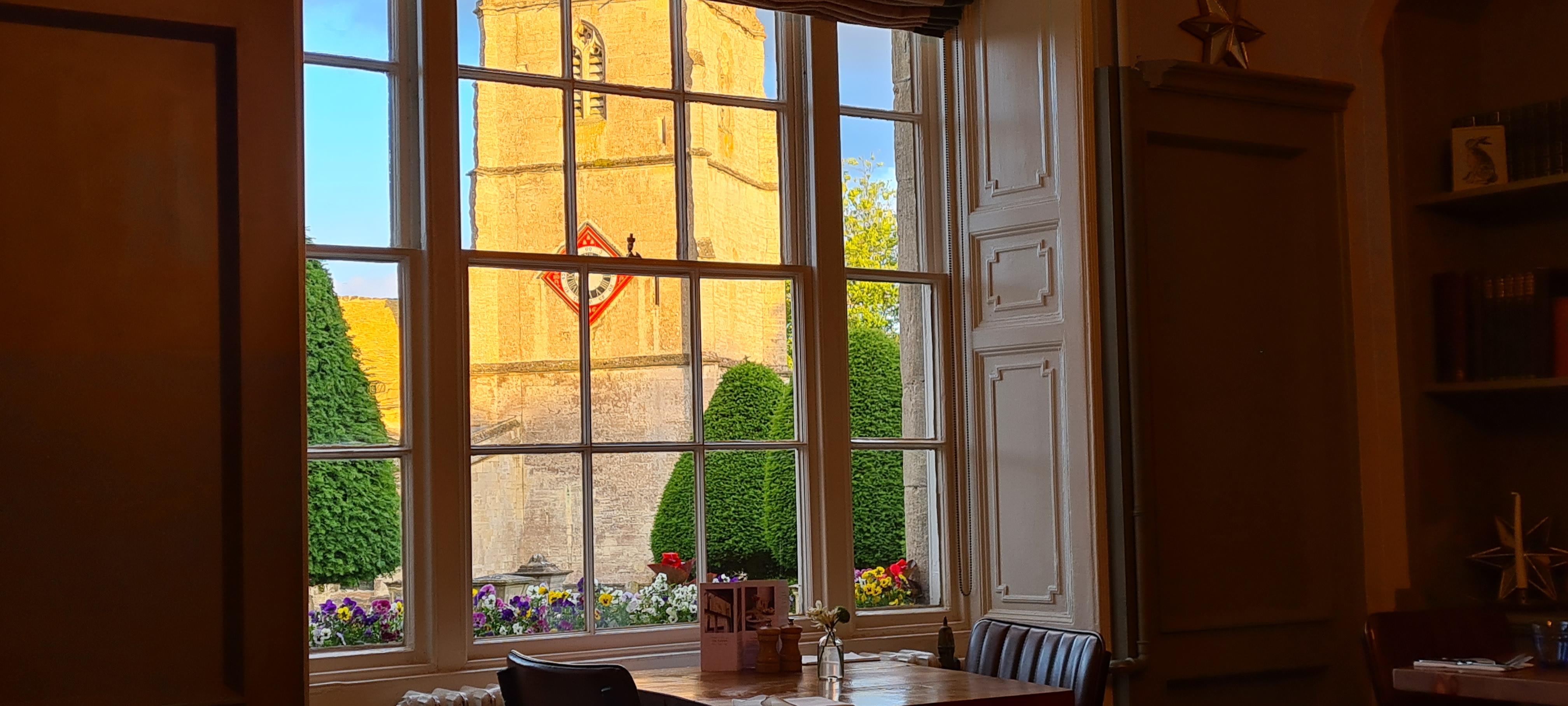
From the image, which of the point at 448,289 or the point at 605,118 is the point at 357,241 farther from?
the point at 605,118

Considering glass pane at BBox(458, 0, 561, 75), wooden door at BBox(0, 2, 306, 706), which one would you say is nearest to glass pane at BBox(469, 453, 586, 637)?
glass pane at BBox(458, 0, 561, 75)

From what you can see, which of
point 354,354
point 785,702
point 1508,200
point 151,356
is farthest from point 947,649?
point 151,356

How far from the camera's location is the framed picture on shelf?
446 cm

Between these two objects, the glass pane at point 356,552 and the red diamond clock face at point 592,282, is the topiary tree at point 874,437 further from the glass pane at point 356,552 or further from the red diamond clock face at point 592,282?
the glass pane at point 356,552

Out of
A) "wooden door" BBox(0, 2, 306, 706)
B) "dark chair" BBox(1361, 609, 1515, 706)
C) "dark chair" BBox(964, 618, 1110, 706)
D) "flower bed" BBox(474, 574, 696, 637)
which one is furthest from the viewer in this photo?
"dark chair" BBox(1361, 609, 1515, 706)

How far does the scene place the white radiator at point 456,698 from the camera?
3521 millimetres

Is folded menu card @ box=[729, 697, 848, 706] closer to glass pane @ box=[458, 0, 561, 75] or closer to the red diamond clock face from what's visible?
the red diamond clock face

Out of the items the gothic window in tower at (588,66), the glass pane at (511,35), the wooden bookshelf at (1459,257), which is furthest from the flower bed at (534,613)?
the wooden bookshelf at (1459,257)

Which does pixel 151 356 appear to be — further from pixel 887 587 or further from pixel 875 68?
pixel 875 68

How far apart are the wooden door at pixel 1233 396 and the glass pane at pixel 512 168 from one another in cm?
177

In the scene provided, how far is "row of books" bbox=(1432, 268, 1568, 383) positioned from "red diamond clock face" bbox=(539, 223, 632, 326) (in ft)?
9.42

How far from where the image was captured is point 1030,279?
434cm

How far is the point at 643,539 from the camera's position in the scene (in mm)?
4008

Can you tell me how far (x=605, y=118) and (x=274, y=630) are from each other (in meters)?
2.58
